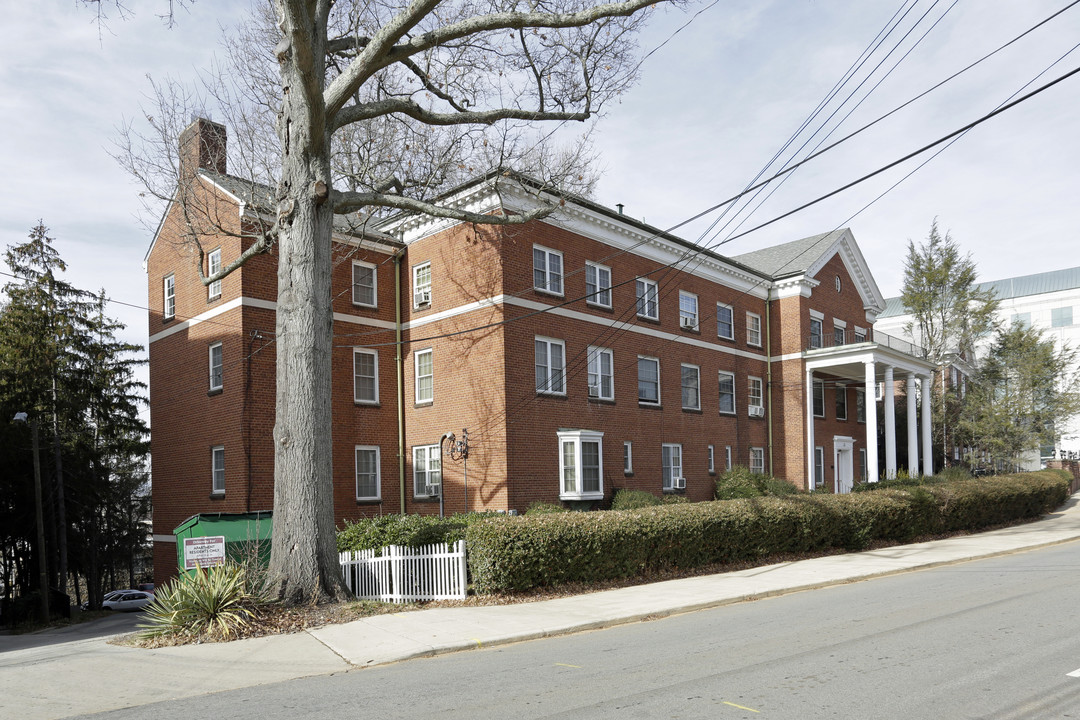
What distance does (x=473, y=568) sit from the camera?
13703 mm

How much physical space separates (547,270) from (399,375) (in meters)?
5.90

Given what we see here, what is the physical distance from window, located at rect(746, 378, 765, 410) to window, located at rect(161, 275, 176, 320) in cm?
2208

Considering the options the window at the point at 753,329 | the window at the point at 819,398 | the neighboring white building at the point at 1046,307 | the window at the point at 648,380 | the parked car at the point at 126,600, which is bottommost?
the parked car at the point at 126,600

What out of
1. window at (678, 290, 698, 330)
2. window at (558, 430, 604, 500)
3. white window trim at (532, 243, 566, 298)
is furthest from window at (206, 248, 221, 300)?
window at (678, 290, 698, 330)

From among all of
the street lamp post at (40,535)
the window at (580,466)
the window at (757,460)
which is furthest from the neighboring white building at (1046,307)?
the street lamp post at (40,535)

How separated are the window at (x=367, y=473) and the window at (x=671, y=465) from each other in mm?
9639

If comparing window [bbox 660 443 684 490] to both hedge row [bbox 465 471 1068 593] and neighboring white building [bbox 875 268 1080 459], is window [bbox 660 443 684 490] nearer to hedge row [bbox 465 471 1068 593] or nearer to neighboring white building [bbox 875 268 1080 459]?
hedge row [bbox 465 471 1068 593]

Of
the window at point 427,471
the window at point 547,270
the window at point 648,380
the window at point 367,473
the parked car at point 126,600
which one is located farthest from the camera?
the parked car at point 126,600

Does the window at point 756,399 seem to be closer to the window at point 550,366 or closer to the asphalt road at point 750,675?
the window at point 550,366

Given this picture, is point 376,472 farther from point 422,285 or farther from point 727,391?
point 727,391

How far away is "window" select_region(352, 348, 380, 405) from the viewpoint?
78.6 feet

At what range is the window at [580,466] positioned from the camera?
2261 cm

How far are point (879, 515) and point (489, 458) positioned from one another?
11.0m

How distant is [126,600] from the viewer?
4325 centimetres
